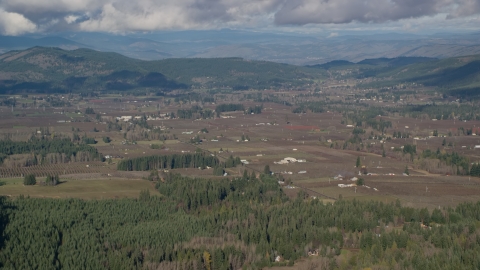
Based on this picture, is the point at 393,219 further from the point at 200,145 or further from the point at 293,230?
the point at 200,145

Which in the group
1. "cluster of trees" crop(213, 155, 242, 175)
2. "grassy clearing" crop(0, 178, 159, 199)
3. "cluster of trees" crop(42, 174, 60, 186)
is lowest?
"cluster of trees" crop(213, 155, 242, 175)

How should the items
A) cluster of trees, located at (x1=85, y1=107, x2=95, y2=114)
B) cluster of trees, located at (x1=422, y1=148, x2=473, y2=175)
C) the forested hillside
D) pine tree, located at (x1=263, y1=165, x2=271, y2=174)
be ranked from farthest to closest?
cluster of trees, located at (x1=85, y1=107, x2=95, y2=114) < cluster of trees, located at (x1=422, y1=148, x2=473, y2=175) < pine tree, located at (x1=263, y1=165, x2=271, y2=174) < the forested hillside

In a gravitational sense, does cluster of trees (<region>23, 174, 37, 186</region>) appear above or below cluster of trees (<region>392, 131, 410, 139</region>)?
above

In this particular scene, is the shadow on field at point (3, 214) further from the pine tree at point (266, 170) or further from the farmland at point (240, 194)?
the pine tree at point (266, 170)

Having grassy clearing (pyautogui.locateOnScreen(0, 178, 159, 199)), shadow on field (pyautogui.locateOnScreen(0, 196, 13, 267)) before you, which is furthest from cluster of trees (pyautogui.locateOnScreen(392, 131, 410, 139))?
shadow on field (pyautogui.locateOnScreen(0, 196, 13, 267))

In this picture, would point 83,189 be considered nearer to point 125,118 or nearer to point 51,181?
point 51,181

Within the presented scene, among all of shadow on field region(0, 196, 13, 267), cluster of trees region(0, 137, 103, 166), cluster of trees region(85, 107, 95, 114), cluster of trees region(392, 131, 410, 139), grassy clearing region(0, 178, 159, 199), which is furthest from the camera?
cluster of trees region(85, 107, 95, 114)

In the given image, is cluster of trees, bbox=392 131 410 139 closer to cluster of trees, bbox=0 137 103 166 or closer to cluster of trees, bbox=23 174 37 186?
cluster of trees, bbox=0 137 103 166
